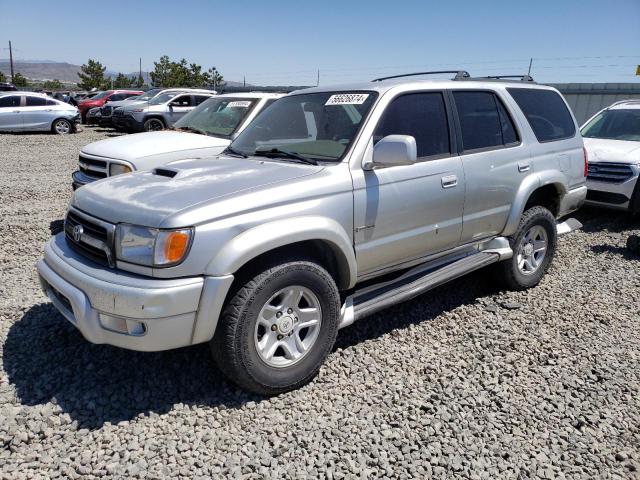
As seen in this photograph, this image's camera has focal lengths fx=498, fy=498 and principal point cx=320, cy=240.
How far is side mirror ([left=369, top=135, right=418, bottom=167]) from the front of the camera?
10.3 feet

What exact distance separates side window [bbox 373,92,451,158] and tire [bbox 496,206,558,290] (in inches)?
49.5

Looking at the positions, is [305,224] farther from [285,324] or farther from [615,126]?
[615,126]

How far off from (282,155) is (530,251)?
2.67m

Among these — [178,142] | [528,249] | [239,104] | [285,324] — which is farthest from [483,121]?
[239,104]

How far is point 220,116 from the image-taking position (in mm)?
7332

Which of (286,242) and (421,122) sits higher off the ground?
(421,122)

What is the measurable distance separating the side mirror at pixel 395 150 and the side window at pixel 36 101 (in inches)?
745

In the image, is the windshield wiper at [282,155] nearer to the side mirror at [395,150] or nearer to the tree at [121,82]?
the side mirror at [395,150]

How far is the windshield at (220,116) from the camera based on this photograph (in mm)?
7059

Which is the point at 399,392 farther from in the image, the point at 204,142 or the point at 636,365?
the point at 204,142

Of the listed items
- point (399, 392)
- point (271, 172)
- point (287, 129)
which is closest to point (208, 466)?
point (399, 392)

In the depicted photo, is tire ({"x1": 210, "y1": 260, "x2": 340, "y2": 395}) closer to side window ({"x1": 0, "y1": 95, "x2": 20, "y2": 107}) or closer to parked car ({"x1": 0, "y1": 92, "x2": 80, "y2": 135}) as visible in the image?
parked car ({"x1": 0, "y1": 92, "x2": 80, "y2": 135})

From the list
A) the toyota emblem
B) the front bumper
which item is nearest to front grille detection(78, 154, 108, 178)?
the toyota emblem

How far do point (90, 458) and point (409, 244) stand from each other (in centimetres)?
237
